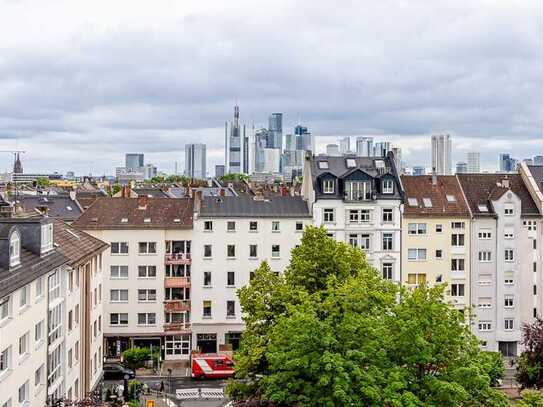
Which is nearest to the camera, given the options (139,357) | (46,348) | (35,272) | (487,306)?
(35,272)

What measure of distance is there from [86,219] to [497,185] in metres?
43.5

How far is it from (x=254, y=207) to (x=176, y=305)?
1283 cm

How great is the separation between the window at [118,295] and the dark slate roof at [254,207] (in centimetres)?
1110

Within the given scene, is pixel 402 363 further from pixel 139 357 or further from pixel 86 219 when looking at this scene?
pixel 86 219

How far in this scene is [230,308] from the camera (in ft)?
260

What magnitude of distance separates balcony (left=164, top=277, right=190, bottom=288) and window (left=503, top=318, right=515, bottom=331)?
3315 centimetres

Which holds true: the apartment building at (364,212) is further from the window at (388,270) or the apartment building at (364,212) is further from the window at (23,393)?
the window at (23,393)

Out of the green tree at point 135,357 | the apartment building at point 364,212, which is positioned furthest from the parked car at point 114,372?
the apartment building at point 364,212

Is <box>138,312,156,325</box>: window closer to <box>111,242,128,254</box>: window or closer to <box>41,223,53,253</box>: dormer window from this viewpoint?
<box>111,242,128,254</box>: window

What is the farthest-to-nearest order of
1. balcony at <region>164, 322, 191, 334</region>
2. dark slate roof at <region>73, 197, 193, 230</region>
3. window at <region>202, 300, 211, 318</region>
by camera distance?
window at <region>202, 300, 211, 318</region>
balcony at <region>164, 322, 191, 334</region>
dark slate roof at <region>73, 197, 193, 230</region>

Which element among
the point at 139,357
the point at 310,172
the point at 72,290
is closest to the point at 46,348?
the point at 72,290

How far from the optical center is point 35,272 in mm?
39812

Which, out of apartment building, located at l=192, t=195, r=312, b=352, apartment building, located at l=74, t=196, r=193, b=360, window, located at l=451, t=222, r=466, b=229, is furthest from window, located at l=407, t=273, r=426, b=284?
apartment building, located at l=74, t=196, r=193, b=360

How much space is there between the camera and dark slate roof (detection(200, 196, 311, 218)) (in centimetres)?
7931
